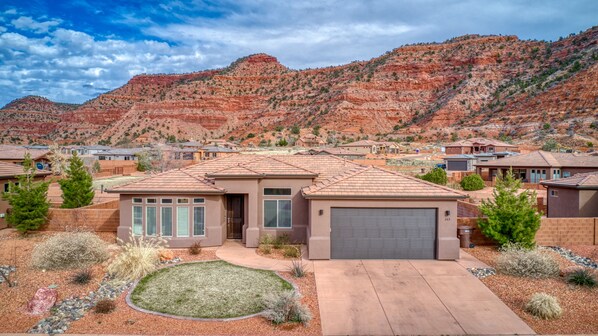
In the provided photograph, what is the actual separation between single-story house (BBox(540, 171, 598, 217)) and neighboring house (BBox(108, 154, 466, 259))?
7.84 m

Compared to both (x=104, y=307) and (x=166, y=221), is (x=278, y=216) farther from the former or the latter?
(x=104, y=307)

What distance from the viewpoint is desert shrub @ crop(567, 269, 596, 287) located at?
38.3ft

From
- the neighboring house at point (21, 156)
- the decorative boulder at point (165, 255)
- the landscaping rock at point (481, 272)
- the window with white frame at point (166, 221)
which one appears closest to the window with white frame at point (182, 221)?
the window with white frame at point (166, 221)

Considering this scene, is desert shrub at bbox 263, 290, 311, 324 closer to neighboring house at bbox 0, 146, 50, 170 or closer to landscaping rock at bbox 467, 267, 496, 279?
landscaping rock at bbox 467, 267, 496, 279

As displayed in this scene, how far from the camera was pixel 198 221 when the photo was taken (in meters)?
16.1

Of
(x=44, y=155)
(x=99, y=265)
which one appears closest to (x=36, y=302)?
(x=99, y=265)

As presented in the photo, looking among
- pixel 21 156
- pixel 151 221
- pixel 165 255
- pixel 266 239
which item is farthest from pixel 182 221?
pixel 21 156

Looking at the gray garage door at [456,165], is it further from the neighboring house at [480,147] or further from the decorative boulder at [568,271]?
the decorative boulder at [568,271]

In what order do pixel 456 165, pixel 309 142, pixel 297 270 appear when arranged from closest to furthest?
pixel 297 270
pixel 456 165
pixel 309 142

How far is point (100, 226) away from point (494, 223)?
16.3m

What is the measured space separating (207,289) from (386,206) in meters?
6.61

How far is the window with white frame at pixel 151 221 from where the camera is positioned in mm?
15961

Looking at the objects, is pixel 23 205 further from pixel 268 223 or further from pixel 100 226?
pixel 268 223

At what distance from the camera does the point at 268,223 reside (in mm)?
16656
